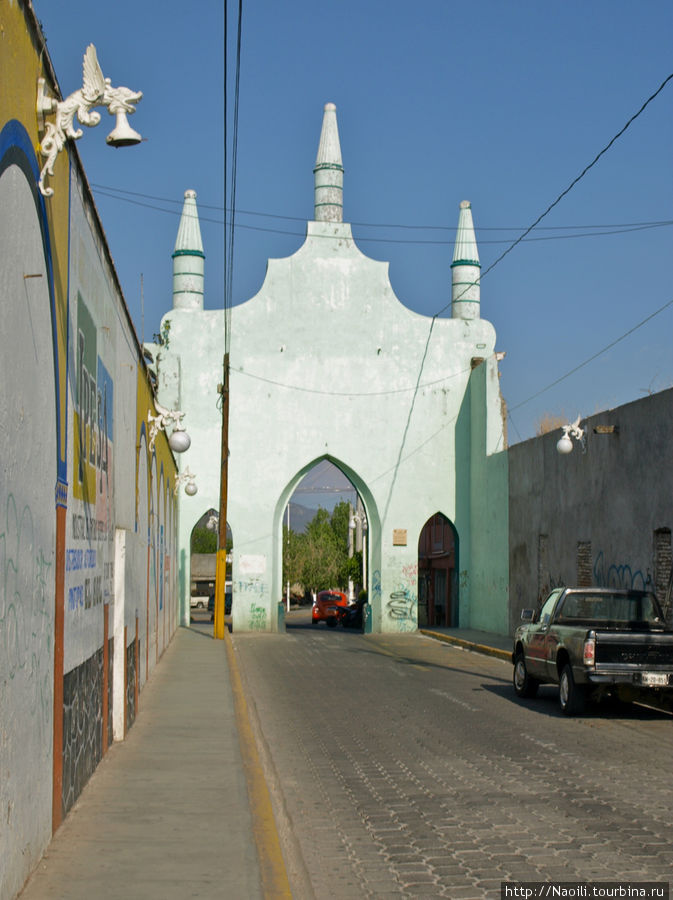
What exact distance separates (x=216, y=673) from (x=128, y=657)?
7.20 metres

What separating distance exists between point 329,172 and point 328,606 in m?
22.7

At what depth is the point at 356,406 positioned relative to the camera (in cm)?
3631

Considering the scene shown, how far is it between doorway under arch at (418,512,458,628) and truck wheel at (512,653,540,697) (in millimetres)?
29548

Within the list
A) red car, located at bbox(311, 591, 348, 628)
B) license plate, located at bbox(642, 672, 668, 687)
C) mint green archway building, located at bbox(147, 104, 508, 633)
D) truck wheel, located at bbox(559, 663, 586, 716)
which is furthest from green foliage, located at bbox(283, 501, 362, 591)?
license plate, located at bbox(642, 672, 668, 687)

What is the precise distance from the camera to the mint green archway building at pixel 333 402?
3575 centimetres

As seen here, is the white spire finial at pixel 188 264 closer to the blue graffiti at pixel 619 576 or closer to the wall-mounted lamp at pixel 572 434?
the wall-mounted lamp at pixel 572 434

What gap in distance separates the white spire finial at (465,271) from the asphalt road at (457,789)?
21.5m

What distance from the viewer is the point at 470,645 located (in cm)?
2877

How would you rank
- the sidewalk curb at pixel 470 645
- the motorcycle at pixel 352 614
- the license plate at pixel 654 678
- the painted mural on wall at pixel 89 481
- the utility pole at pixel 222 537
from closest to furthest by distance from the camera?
the painted mural on wall at pixel 89 481 < the license plate at pixel 654 678 < the sidewalk curb at pixel 470 645 < the utility pole at pixel 222 537 < the motorcycle at pixel 352 614

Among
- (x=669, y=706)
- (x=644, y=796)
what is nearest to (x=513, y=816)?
(x=644, y=796)

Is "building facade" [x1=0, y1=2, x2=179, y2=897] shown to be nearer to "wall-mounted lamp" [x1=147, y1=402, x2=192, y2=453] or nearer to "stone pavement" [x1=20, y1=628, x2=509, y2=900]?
"stone pavement" [x1=20, y1=628, x2=509, y2=900]

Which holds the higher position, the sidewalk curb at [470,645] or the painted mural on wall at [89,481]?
the painted mural on wall at [89,481]

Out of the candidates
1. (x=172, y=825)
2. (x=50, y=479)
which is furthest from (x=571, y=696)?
(x=50, y=479)

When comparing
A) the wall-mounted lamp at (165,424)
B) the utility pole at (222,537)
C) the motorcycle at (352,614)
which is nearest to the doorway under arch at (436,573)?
the motorcycle at (352,614)
